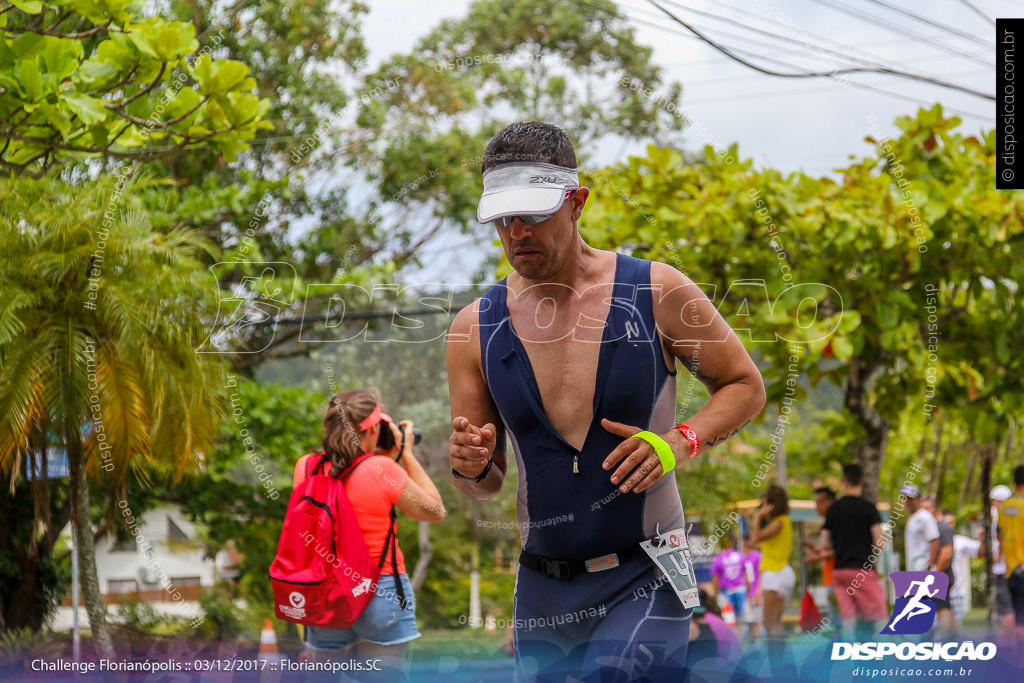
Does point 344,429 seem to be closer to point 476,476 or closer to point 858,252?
point 476,476

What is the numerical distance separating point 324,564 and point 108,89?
6.93 ft

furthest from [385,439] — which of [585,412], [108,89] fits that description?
[585,412]

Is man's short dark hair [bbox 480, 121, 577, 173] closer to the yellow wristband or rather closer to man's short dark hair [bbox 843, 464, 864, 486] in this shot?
the yellow wristband

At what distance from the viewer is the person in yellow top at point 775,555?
7453 millimetres

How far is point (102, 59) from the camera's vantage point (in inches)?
148

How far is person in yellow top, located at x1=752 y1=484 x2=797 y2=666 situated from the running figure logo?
6.00 ft

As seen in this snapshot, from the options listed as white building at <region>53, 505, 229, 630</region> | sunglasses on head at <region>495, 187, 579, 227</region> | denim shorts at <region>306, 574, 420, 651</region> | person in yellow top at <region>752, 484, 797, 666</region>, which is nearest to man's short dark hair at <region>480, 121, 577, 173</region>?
sunglasses on head at <region>495, 187, 579, 227</region>

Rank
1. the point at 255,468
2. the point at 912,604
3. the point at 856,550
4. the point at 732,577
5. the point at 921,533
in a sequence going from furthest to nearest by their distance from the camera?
1. the point at 732,577
2. the point at 255,468
3. the point at 921,533
4. the point at 856,550
5. the point at 912,604

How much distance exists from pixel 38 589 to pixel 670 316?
7492mm

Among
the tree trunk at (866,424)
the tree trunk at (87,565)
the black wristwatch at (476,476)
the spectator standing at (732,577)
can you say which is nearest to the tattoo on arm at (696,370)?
the black wristwatch at (476,476)

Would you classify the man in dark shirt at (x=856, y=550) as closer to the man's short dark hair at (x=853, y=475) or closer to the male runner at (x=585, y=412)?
the man's short dark hair at (x=853, y=475)

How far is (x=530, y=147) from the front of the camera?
223 cm

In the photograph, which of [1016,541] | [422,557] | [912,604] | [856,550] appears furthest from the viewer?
[422,557]

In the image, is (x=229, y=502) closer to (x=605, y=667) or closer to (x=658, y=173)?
(x=658, y=173)
